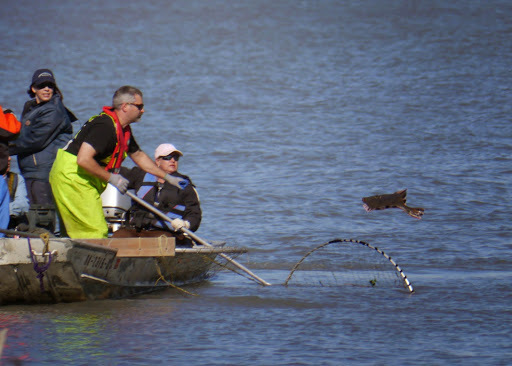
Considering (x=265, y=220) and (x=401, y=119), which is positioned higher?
(x=401, y=119)

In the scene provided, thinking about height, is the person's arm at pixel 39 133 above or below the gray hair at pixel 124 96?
below

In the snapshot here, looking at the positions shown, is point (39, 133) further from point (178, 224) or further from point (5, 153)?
point (178, 224)

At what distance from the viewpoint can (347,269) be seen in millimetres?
10930

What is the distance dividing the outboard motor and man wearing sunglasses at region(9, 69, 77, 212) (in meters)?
0.95

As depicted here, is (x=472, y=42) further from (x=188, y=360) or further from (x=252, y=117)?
(x=188, y=360)

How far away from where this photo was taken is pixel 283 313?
7.79 metres

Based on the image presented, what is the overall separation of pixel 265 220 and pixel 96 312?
6701 millimetres

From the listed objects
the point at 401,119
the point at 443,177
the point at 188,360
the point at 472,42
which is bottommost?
the point at 188,360

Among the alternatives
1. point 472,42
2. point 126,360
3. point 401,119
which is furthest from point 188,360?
point 472,42

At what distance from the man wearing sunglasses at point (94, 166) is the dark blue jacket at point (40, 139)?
0.58m

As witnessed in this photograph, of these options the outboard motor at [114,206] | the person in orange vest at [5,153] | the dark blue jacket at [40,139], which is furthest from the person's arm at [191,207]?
the person in orange vest at [5,153]

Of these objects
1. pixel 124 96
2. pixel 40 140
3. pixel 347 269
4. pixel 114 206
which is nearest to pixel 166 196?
pixel 114 206

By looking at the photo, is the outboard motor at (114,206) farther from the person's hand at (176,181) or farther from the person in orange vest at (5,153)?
the person in orange vest at (5,153)

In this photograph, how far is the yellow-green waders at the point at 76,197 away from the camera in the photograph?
25.2 ft
